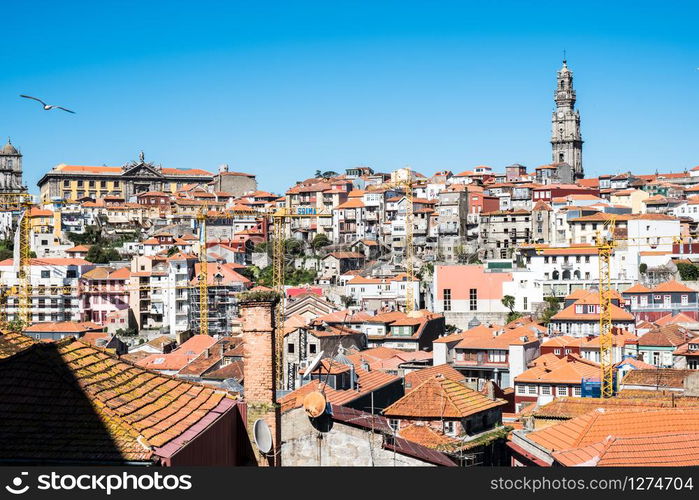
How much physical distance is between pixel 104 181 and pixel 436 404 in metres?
106

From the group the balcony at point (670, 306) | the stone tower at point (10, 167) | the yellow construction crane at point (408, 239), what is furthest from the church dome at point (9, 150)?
the balcony at point (670, 306)

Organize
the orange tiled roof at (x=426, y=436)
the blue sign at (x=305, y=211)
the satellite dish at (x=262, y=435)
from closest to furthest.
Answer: the satellite dish at (x=262, y=435) < the orange tiled roof at (x=426, y=436) < the blue sign at (x=305, y=211)

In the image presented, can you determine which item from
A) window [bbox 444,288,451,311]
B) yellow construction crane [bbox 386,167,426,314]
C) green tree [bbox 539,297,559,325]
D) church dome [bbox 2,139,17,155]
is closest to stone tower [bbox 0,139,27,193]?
church dome [bbox 2,139,17,155]

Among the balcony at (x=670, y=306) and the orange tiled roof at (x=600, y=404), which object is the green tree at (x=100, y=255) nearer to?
the balcony at (x=670, y=306)

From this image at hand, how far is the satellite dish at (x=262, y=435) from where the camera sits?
11.2 meters

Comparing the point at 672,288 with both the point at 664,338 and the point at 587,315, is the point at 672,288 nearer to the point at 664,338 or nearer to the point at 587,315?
the point at 587,315

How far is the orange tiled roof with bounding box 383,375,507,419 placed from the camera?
19.3 m

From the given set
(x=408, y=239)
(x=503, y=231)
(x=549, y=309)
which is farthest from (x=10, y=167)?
(x=549, y=309)

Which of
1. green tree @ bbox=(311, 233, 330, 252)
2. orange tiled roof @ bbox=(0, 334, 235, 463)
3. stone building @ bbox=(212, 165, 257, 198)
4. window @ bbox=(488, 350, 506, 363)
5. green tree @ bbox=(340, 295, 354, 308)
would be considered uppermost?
stone building @ bbox=(212, 165, 257, 198)

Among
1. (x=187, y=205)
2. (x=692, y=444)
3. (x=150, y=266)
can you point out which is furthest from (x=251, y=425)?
(x=187, y=205)

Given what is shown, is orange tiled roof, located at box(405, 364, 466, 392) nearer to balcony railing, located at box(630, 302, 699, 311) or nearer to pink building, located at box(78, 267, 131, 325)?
balcony railing, located at box(630, 302, 699, 311)

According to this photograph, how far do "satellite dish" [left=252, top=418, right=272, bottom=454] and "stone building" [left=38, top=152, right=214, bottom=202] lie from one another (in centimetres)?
10780

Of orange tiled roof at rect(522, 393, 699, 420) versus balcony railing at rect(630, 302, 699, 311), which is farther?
balcony railing at rect(630, 302, 699, 311)

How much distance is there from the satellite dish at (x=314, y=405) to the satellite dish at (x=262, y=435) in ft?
9.08
